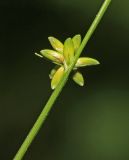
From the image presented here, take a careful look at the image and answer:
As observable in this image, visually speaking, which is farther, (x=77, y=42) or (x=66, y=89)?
(x=66, y=89)

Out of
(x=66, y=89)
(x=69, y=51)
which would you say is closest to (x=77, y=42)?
(x=69, y=51)

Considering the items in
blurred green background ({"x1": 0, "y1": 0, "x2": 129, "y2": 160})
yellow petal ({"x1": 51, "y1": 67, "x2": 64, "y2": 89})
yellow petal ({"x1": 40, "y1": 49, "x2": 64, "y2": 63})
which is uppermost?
yellow petal ({"x1": 40, "y1": 49, "x2": 64, "y2": 63})

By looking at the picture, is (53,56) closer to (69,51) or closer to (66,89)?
(69,51)

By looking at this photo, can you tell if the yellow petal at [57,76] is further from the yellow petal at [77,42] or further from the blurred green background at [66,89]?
the blurred green background at [66,89]

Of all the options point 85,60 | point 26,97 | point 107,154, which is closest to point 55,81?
point 85,60

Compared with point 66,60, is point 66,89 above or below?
below

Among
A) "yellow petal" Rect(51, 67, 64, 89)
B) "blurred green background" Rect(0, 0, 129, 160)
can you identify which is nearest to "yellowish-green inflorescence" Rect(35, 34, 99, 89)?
"yellow petal" Rect(51, 67, 64, 89)

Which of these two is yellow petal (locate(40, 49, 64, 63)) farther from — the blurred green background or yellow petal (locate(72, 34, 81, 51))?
the blurred green background

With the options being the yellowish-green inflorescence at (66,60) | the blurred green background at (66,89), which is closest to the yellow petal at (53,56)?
the yellowish-green inflorescence at (66,60)
